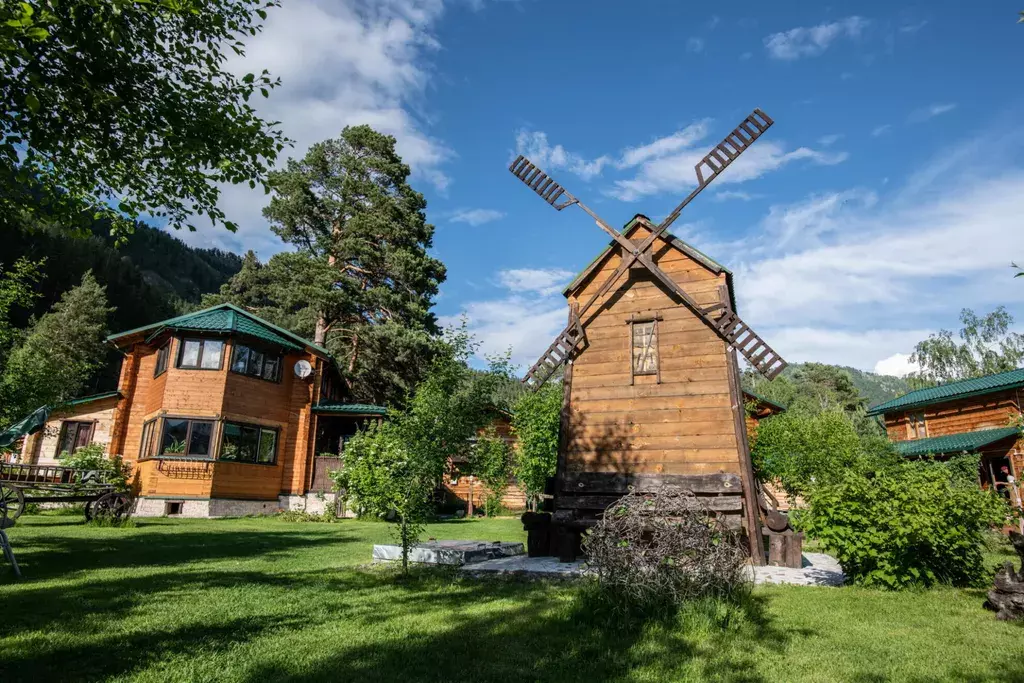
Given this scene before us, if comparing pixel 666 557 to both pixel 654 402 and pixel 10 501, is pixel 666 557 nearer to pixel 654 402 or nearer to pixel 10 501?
pixel 654 402

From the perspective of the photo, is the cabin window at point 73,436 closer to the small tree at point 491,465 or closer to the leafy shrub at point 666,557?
the small tree at point 491,465

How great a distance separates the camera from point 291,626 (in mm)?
6828

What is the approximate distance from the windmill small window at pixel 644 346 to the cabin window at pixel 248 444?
18779 mm

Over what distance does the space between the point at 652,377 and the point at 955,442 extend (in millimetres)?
23924

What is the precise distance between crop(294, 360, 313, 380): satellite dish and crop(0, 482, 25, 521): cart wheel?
1121cm

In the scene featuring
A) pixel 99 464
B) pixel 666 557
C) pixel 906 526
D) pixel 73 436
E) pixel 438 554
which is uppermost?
pixel 73 436

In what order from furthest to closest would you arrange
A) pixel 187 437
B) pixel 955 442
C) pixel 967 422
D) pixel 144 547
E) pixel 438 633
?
pixel 967 422, pixel 955 442, pixel 187 437, pixel 144 547, pixel 438 633

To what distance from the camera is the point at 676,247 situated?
15031 millimetres

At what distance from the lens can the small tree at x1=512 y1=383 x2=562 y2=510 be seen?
24.8 metres

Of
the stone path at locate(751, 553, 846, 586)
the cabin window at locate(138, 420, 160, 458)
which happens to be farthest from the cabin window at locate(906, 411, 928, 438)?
the cabin window at locate(138, 420, 160, 458)

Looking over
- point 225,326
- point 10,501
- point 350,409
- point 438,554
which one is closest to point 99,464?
point 225,326

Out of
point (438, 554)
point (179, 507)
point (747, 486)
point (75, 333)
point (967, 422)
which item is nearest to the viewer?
point (438, 554)

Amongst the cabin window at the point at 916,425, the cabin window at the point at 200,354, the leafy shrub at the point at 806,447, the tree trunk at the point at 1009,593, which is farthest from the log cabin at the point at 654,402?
the cabin window at the point at 916,425

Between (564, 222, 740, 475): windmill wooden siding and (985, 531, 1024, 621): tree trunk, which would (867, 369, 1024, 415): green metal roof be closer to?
(564, 222, 740, 475): windmill wooden siding
